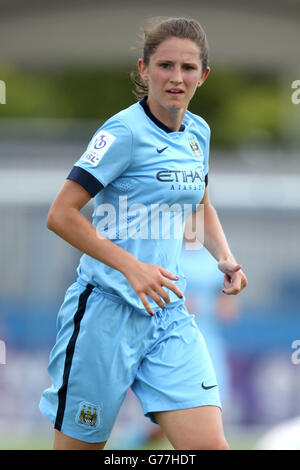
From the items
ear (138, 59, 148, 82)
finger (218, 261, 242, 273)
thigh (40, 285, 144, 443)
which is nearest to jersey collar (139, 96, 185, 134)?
ear (138, 59, 148, 82)

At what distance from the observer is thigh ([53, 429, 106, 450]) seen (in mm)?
3828

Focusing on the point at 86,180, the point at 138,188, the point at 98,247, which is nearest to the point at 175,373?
the point at 98,247

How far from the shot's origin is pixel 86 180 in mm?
3613

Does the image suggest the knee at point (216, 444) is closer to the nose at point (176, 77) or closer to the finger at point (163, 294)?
the finger at point (163, 294)

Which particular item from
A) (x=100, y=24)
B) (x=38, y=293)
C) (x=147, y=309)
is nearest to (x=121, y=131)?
(x=147, y=309)

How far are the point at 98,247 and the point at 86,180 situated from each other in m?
0.30

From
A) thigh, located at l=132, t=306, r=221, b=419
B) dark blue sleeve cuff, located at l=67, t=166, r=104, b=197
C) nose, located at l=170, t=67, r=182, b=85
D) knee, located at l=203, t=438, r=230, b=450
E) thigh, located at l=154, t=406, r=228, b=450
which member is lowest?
knee, located at l=203, t=438, r=230, b=450

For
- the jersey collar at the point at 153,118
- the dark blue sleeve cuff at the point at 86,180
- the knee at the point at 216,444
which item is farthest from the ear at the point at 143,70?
the knee at the point at 216,444

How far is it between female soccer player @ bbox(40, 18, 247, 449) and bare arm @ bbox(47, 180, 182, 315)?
2 centimetres

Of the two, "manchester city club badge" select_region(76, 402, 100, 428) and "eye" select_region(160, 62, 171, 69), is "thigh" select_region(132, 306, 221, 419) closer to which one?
"manchester city club badge" select_region(76, 402, 100, 428)

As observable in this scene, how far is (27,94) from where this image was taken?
27750mm

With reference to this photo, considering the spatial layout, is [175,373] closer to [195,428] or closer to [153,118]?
[195,428]

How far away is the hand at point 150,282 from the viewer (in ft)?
11.1
